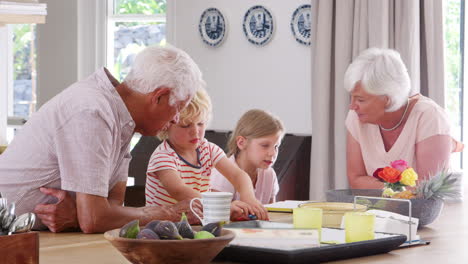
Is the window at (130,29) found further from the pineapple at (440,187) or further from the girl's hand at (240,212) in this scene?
the pineapple at (440,187)

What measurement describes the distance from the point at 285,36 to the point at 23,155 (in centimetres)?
342

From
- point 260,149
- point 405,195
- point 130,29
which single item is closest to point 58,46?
point 130,29

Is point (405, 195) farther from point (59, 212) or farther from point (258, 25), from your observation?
point (258, 25)

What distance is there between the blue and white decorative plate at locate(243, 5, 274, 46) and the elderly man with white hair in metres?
3.13

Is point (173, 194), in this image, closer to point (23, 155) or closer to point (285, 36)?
point (23, 155)

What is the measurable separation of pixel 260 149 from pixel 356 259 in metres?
1.68

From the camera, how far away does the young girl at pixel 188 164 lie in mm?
3135

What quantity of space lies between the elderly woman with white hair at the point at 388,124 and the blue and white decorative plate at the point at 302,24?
175 cm

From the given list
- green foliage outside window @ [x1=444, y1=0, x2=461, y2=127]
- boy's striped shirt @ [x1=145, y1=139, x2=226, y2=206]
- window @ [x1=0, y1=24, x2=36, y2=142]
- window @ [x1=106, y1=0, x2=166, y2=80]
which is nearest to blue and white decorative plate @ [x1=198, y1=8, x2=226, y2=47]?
window @ [x1=106, y1=0, x2=166, y2=80]

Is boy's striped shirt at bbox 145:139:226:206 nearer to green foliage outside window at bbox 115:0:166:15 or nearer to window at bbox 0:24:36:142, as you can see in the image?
green foliage outside window at bbox 115:0:166:15

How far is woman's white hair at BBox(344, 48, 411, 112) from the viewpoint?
12.3 feet

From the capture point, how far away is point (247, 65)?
594 centimetres

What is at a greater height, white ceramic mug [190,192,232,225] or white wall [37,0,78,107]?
white wall [37,0,78,107]

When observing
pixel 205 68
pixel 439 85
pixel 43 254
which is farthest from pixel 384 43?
pixel 43 254
